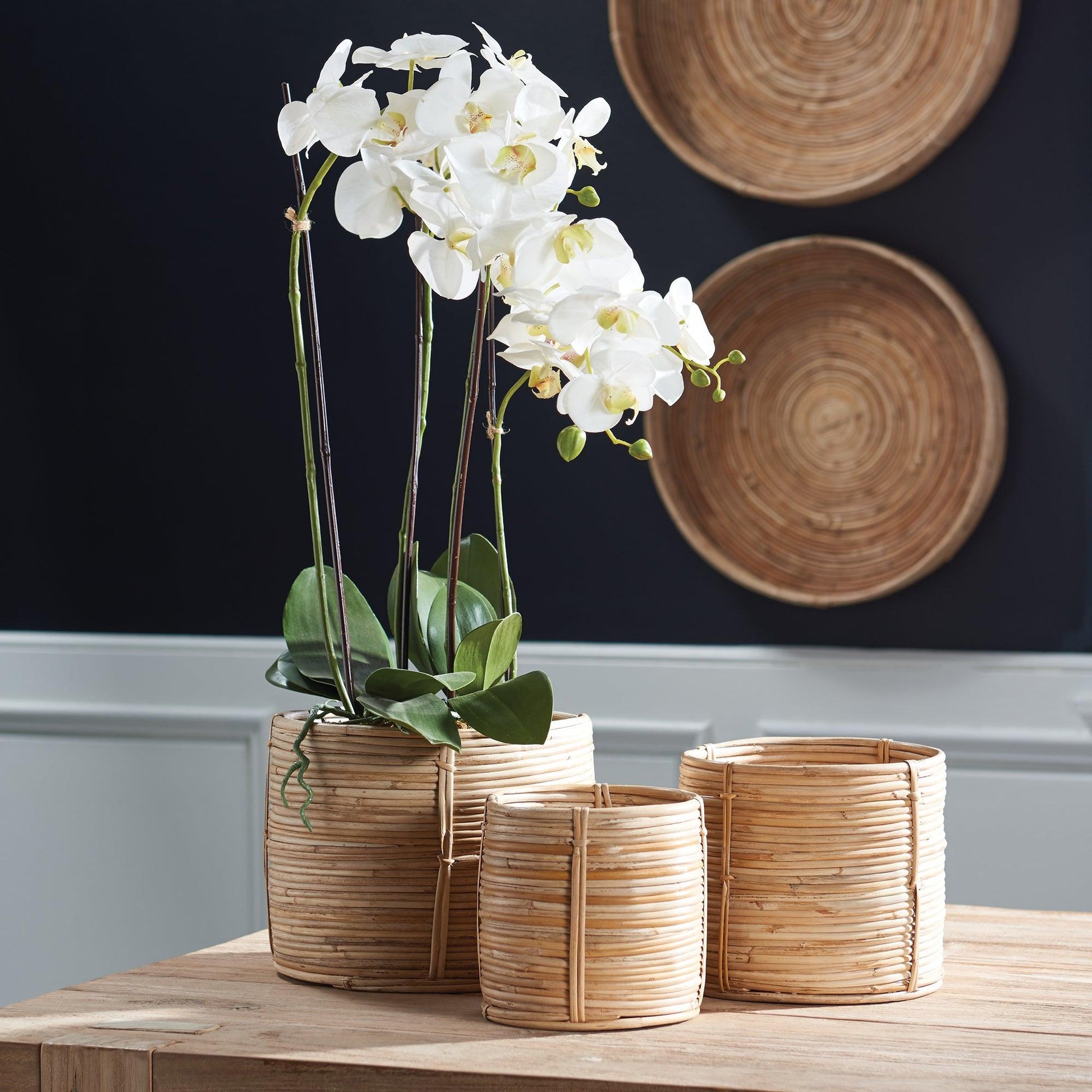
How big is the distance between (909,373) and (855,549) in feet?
0.79

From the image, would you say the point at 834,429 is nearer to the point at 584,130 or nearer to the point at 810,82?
the point at 810,82

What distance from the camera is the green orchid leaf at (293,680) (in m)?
0.83

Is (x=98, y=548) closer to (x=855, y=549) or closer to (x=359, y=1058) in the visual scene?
(x=855, y=549)

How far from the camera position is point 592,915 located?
0.69 meters

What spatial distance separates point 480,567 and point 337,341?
137 centimetres

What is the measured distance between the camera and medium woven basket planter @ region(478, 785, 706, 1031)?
2.27 ft

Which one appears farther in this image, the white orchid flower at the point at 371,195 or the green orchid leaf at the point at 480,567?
the green orchid leaf at the point at 480,567

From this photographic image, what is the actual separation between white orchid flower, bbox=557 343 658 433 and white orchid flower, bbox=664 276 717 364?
3cm

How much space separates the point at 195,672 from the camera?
225 cm

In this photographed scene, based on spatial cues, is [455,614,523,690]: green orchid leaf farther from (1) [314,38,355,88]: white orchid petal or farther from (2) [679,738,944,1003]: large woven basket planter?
(1) [314,38,355,88]: white orchid petal

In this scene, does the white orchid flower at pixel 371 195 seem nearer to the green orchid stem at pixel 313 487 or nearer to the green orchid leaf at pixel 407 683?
the green orchid stem at pixel 313 487

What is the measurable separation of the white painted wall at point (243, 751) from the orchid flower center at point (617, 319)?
4.42 feet

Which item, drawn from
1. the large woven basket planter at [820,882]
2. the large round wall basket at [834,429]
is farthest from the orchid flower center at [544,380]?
the large round wall basket at [834,429]

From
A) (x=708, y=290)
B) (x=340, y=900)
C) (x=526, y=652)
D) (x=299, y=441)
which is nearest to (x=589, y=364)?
(x=340, y=900)
